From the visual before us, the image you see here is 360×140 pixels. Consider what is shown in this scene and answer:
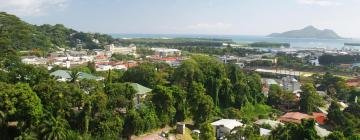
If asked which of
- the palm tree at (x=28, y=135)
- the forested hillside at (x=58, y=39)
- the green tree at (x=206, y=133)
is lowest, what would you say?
the green tree at (x=206, y=133)

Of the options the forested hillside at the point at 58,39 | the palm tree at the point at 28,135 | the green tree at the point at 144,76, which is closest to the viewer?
the palm tree at the point at 28,135

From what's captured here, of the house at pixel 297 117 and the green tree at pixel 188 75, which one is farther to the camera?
the green tree at pixel 188 75

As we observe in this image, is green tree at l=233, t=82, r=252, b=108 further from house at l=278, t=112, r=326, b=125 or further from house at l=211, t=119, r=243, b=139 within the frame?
house at l=211, t=119, r=243, b=139

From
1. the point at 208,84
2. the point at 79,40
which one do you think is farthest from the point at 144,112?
the point at 79,40

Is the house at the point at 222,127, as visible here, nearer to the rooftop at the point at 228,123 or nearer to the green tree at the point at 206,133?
the rooftop at the point at 228,123

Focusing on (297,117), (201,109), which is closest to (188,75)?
(201,109)

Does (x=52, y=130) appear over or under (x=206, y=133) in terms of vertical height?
over

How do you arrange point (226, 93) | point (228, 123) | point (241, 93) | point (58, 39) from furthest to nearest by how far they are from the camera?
point (58, 39), point (241, 93), point (226, 93), point (228, 123)

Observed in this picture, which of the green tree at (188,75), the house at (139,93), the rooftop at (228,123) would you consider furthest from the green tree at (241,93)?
the house at (139,93)

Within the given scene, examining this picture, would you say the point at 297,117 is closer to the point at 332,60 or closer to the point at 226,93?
the point at 226,93

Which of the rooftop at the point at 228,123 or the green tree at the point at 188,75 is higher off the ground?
the green tree at the point at 188,75

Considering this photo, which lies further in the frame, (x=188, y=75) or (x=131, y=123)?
(x=188, y=75)
